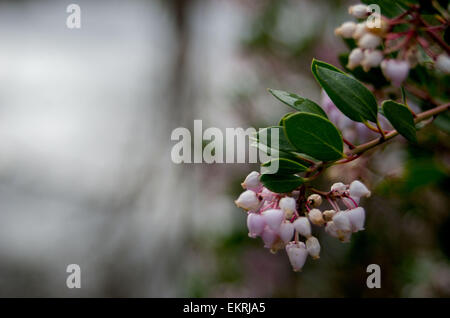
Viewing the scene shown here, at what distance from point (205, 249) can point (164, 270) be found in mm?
610

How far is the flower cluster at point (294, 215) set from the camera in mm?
479

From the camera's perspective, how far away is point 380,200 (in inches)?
52.0

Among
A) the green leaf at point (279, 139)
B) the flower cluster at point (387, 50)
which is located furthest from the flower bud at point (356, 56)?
the green leaf at point (279, 139)

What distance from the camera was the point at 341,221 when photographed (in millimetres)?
490

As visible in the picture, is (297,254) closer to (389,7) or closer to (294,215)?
(294,215)

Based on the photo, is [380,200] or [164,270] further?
[164,270]

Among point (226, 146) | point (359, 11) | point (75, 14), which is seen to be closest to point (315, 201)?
point (359, 11)

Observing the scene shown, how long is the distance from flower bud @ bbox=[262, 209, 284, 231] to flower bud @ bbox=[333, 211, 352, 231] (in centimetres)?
6

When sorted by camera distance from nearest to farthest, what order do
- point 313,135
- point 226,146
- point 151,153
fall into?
point 313,135
point 226,146
point 151,153

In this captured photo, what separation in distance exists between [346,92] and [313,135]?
6 cm

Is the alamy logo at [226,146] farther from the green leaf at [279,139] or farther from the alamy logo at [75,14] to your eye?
the alamy logo at [75,14]

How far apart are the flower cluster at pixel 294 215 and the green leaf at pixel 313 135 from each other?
50 millimetres
